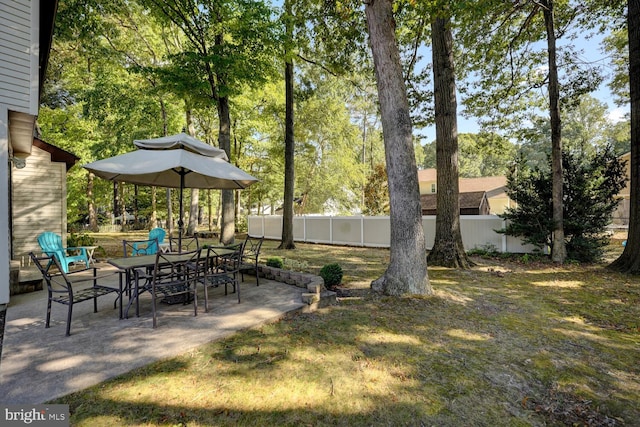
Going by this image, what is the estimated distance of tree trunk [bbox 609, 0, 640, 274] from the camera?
6.72 meters

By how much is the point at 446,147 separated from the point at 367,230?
6.14m

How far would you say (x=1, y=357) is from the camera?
2.77 meters

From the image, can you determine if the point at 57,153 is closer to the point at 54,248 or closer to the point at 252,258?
the point at 54,248

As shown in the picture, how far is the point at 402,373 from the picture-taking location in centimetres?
268

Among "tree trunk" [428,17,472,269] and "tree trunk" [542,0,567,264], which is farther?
"tree trunk" [542,0,567,264]

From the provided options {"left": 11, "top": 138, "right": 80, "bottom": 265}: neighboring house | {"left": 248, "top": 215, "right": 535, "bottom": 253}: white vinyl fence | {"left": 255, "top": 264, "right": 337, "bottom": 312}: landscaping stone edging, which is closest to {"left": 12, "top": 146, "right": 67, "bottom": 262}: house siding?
{"left": 11, "top": 138, "right": 80, "bottom": 265}: neighboring house

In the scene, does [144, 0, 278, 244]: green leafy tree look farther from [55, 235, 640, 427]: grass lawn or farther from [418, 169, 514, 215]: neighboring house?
[418, 169, 514, 215]: neighboring house

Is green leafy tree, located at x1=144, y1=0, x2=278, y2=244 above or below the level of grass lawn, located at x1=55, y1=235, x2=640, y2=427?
above

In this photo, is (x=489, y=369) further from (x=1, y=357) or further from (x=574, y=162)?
(x=574, y=162)

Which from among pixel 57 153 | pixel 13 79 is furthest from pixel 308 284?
pixel 57 153

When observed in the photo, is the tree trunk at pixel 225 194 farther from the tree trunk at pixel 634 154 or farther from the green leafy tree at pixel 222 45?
the tree trunk at pixel 634 154

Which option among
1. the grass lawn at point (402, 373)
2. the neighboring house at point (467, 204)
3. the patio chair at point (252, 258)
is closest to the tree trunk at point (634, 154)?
the grass lawn at point (402, 373)

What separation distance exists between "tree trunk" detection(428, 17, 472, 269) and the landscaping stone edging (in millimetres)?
4340

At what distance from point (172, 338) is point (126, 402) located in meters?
1.04
